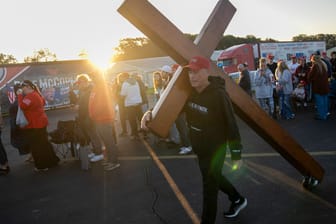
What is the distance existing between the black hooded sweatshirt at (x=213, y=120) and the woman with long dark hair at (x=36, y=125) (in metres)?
4.46

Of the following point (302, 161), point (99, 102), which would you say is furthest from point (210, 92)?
point (99, 102)

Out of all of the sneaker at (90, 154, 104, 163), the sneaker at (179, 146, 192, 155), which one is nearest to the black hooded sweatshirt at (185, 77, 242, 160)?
the sneaker at (179, 146, 192, 155)

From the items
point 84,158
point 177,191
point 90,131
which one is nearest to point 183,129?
point 90,131

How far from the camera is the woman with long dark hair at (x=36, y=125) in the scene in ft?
20.9

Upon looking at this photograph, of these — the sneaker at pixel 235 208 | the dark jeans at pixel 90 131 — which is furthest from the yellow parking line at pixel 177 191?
the dark jeans at pixel 90 131

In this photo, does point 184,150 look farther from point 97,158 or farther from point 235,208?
point 235,208

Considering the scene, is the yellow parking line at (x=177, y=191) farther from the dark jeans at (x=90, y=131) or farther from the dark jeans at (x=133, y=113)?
the dark jeans at (x=133, y=113)

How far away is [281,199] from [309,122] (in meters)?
5.57

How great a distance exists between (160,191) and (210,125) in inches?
86.8

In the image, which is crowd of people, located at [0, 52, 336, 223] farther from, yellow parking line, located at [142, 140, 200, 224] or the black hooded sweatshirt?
yellow parking line, located at [142, 140, 200, 224]

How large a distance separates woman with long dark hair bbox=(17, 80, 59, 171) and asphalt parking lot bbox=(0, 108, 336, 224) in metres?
0.27

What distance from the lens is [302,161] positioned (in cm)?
371

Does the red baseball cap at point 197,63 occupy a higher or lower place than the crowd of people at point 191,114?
higher

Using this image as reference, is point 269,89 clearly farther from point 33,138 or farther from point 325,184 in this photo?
point 33,138
